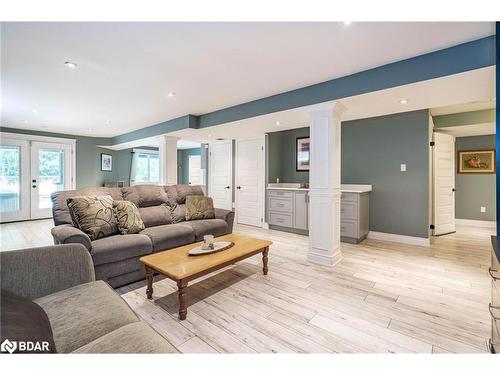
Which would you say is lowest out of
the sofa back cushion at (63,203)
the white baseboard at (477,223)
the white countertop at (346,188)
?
the white baseboard at (477,223)

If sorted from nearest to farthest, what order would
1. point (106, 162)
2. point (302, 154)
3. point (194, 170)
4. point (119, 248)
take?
point (119, 248), point (302, 154), point (106, 162), point (194, 170)

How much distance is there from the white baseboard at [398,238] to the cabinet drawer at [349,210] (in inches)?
28.4

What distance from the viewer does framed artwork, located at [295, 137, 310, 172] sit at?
499 centimetres

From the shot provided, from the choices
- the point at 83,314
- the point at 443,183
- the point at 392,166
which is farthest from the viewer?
the point at 443,183

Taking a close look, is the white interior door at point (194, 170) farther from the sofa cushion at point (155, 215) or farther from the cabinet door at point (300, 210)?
the sofa cushion at point (155, 215)

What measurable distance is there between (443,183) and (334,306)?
408 centimetres

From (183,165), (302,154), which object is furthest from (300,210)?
(183,165)

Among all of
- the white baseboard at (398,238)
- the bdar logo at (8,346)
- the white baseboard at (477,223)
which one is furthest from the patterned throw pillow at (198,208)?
the white baseboard at (477,223)

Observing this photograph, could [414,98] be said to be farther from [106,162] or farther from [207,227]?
[106,162]

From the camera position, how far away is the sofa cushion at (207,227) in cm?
311

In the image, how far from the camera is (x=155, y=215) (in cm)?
318

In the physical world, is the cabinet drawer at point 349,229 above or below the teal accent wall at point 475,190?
below

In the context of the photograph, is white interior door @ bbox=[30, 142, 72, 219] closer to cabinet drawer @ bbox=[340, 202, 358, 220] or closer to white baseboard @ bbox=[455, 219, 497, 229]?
cabinet drawer @ bbox=[340, 202, 358, 220]
